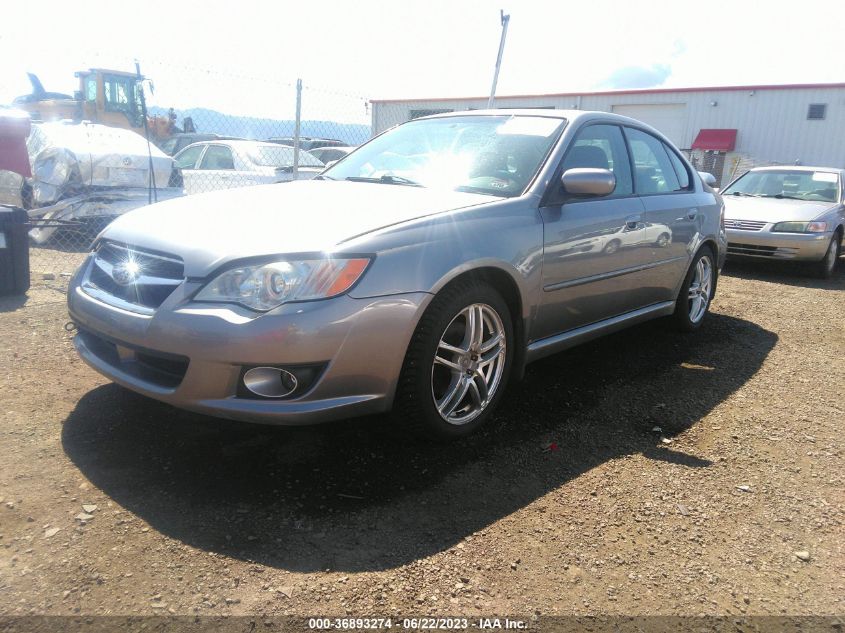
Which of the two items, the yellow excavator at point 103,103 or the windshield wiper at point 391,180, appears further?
the yellow excavator at point 103,103

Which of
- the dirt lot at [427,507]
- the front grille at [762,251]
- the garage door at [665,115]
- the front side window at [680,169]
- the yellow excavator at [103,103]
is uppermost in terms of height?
the garage door at [665,115]

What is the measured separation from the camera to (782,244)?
8250 mm

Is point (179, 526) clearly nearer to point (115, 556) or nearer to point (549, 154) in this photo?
point (115, 556)

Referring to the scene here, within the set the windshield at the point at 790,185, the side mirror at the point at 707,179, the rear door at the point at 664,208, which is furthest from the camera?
the windshield at the point at 790,185

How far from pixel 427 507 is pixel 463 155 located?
2.03 metres

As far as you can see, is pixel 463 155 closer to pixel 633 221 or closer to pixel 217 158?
pixel 633 221

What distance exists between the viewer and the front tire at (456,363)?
277cm

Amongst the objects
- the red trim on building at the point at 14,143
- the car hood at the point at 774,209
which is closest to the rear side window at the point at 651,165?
the car hood at the point at 774,209

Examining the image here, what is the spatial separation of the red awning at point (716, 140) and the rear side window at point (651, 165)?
18.1 metres

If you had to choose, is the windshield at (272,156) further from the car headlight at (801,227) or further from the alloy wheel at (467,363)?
the alloy wheel at (467,363)

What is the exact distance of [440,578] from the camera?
214 centimetres

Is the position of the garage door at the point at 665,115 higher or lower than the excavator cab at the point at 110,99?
higher

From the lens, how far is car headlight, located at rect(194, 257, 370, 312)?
248 cm

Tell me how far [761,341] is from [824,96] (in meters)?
18.5
